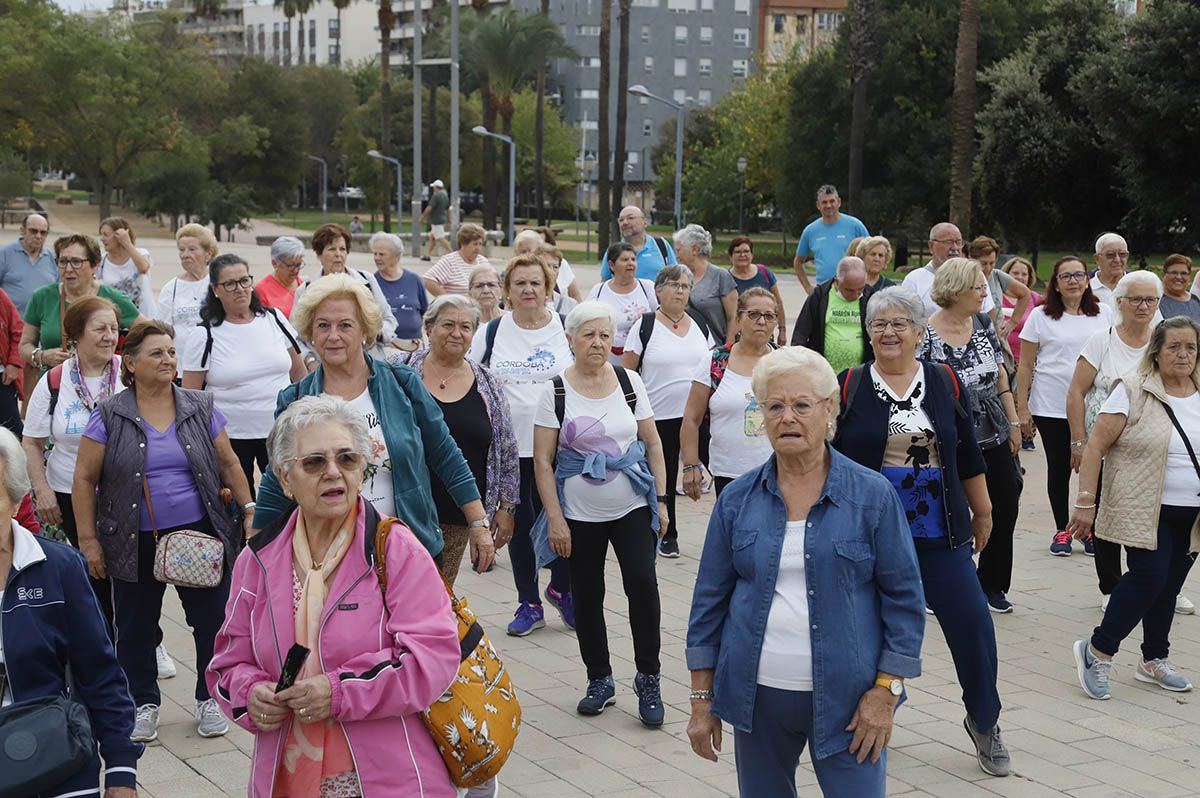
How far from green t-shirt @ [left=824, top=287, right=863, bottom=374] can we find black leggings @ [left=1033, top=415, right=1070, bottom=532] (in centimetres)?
133

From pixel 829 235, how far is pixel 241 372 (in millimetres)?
7416

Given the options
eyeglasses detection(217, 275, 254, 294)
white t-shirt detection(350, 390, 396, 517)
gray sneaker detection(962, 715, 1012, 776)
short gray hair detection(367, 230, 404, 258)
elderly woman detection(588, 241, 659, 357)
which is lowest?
gray sneaker detection(962, 715, 1012, 776)

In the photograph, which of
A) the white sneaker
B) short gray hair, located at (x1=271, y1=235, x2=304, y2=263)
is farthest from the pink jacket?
short gray hair, located at (x1=271, y1=235, x2=304, y2=263)

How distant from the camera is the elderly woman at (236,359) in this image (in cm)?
773

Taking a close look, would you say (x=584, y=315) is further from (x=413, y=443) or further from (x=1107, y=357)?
(x=1107, y=357)

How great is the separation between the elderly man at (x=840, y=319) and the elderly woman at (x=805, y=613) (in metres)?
5.71

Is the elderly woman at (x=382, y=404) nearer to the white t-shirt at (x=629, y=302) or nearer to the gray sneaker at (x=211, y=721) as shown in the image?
the gray sneaker at (x=211, y=721)

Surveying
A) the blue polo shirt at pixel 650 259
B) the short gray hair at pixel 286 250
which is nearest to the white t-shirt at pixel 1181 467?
the short gray hair at pixel 286 250

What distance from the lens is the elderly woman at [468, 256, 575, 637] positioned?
7.81m

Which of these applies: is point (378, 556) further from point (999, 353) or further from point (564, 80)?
point (564, 80)

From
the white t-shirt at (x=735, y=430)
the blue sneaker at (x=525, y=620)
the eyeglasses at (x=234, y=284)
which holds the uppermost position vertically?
the eyeglasses at (x=234, y=284)

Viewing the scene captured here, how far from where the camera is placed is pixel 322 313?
5.12m

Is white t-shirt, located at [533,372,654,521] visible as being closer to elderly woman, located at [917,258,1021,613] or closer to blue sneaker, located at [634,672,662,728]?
blue sneaker, located at [634,672,662,728]

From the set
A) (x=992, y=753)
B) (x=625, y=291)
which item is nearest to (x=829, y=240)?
(x=625, y=291)
